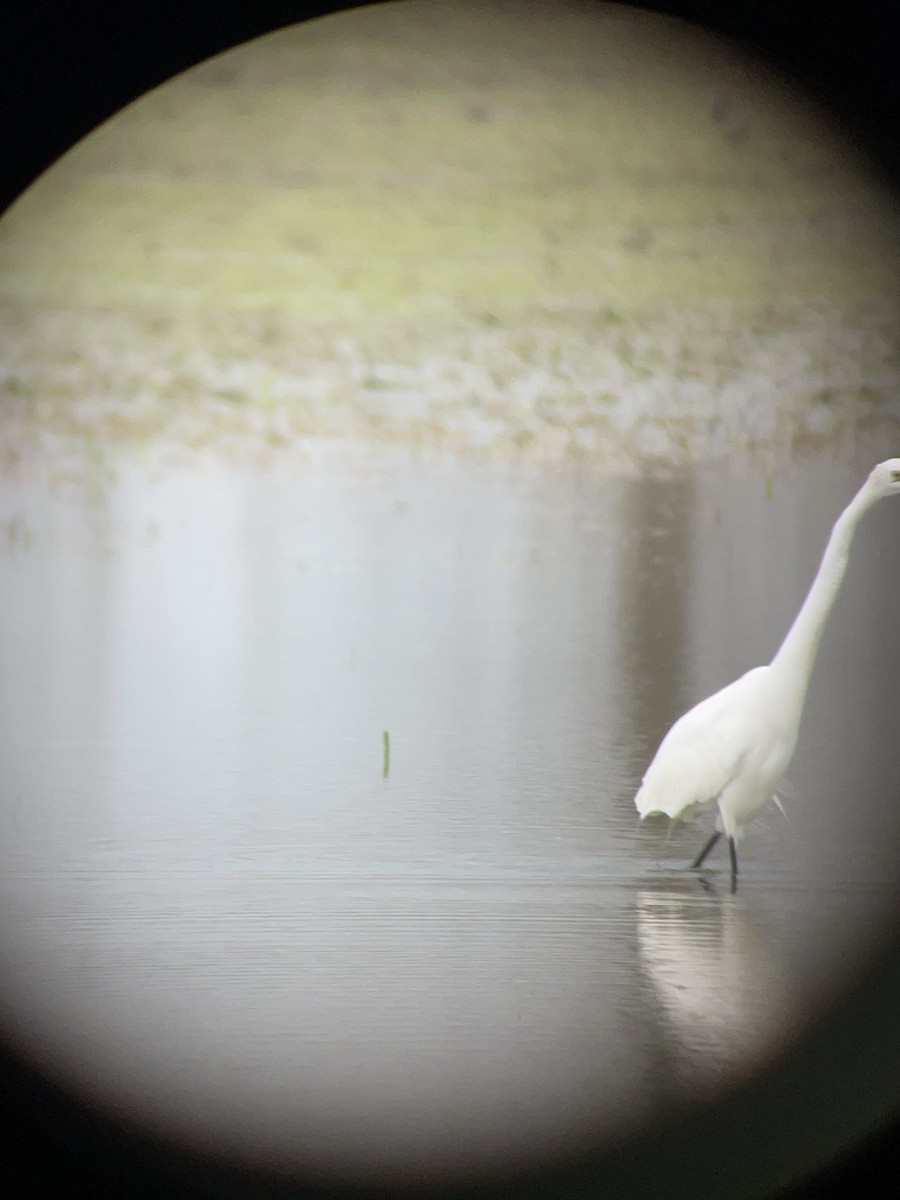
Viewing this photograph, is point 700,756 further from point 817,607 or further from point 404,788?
point 404,788

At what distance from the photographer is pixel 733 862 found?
2199mm

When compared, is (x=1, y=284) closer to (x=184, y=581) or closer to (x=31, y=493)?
(x=31, y=493)

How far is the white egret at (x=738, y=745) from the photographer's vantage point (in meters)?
2.20

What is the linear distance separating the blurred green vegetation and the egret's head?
0.30ft

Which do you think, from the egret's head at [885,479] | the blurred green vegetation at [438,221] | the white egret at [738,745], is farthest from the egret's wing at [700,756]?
the blurred green vegetation at [438,221]

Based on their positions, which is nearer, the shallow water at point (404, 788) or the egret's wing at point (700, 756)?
the shallow water at point (404, 788)

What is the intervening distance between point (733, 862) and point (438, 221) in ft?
3.06

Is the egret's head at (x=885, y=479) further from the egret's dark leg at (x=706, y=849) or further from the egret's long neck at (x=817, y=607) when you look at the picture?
the egret's dark leg at (x=706, y=849)

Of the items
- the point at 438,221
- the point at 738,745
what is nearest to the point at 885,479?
the point at 738,745

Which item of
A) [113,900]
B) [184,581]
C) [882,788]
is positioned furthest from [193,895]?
[882,788]

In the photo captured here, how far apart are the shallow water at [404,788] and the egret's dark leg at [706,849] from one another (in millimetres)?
23

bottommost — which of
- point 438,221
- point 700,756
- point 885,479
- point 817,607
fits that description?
point 700,756

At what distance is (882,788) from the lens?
222 cm

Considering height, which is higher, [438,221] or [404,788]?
[438,221]
